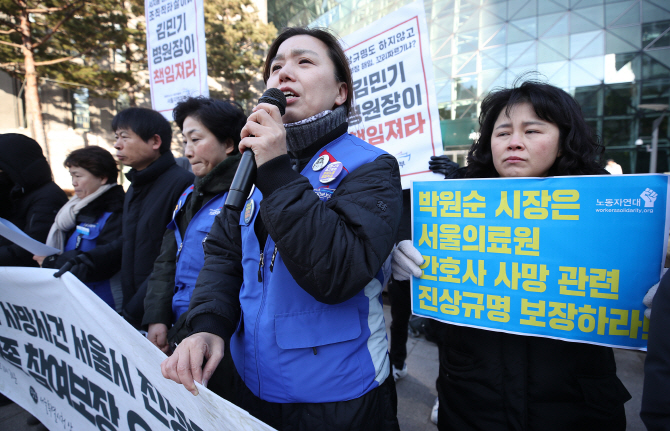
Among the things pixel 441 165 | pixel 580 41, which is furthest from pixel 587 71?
pixel 441 165

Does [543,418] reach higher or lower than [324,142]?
lower

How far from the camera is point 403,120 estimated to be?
2.77 meters

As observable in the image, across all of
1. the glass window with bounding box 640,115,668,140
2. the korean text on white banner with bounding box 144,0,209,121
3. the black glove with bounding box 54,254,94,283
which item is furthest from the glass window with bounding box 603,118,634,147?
the black glove with bounding box 54,254,94,283

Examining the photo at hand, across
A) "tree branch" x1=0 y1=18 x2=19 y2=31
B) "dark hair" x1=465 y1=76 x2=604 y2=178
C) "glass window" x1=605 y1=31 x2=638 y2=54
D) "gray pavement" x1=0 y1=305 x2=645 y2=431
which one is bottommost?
"gray pavement" x1=0 y1=305 x2=645 y2=431

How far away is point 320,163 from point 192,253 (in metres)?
1.01

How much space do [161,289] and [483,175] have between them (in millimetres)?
1777

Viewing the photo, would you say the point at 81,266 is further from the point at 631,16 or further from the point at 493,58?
the point at 631,16

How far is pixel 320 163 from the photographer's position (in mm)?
1145

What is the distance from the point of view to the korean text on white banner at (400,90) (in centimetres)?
263

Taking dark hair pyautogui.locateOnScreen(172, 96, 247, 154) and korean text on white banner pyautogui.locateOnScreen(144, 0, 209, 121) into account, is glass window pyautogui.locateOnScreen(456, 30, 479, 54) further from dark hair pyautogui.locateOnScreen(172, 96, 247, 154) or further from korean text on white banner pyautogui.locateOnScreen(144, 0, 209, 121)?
dark hair pyautogui.locateOnScreen(172, 96, 247, 154)

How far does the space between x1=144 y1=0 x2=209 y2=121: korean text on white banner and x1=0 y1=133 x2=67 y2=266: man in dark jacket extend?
1374mm

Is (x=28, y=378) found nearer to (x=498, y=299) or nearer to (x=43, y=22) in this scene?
(x=498, y=299)

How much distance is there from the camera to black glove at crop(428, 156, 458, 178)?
96.7 inches

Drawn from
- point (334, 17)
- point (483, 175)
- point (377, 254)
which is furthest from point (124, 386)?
point (334, 17)
